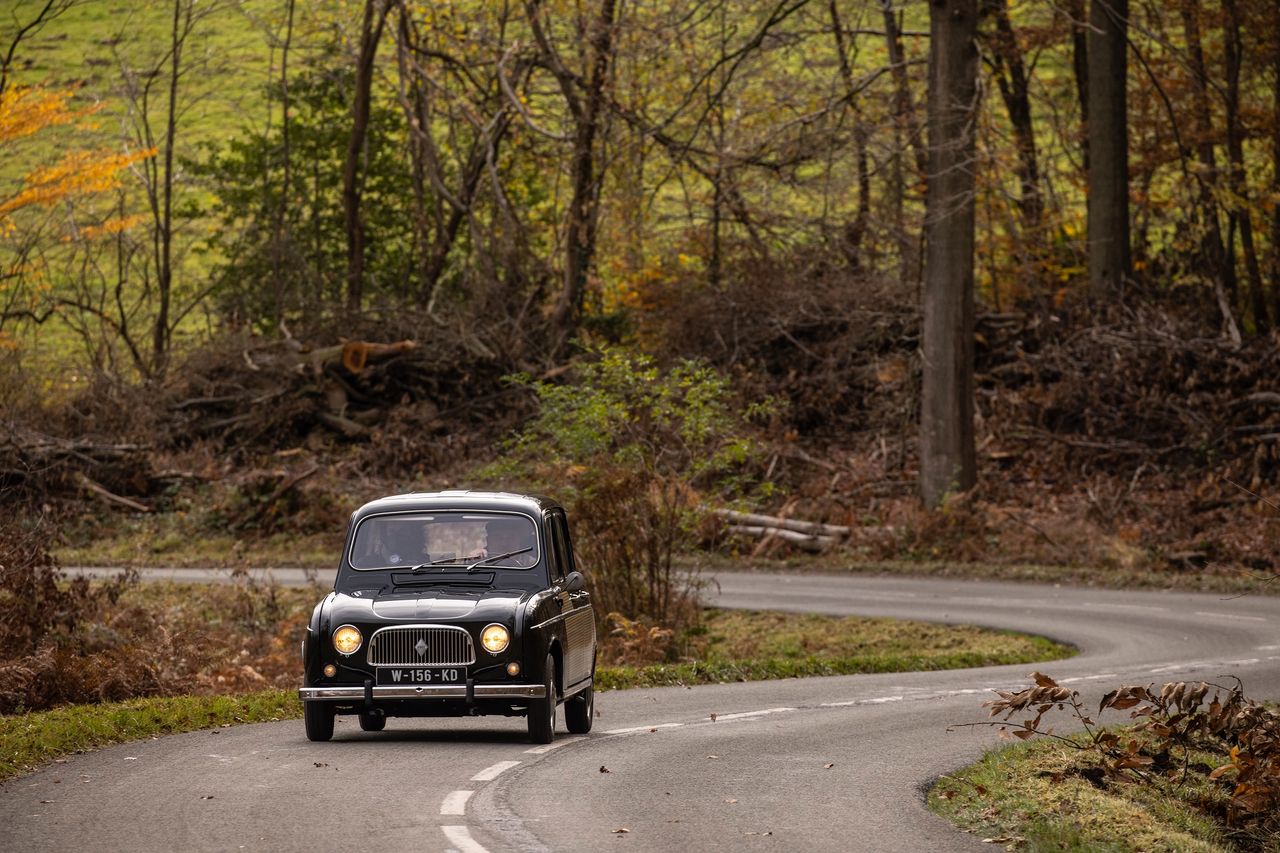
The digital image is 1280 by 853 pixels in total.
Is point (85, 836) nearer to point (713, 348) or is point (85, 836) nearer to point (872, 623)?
point (872, 623)

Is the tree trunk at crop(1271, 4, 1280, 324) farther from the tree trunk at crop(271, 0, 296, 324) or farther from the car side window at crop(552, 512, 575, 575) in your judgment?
the car side window at crop(552, 512, 575, 575)

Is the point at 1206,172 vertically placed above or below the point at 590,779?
above

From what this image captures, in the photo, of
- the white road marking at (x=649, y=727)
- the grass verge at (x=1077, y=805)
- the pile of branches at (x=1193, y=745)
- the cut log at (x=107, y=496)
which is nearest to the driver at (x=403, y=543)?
the white road marking at (x=649, y=727)

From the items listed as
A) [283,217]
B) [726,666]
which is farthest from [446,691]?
[283,217]

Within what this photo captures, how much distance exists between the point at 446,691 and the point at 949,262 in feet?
63.4

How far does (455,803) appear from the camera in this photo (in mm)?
9078

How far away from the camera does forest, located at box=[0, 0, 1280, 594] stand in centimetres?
2936

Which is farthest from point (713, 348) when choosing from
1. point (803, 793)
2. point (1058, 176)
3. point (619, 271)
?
point (803, 793)

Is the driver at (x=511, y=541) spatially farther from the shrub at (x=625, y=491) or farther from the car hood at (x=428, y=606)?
the shrub at (x=625, y=491)

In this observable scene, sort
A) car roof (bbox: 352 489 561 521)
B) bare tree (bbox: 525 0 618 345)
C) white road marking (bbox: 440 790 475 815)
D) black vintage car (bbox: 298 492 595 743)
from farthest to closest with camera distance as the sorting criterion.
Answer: bare tree (bbox: 525 0 618 345), car roof (bbox: 352 489 561 521), black vintage car (bbox: 298 492 595 743), white road marking (bbox: 440 790 475 815)

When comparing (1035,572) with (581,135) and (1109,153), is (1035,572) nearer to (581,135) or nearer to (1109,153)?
(1109,153)

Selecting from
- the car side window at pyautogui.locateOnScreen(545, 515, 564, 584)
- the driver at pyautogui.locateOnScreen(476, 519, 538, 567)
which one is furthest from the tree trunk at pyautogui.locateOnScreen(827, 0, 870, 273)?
the driver at pyautogui.locateOnScreen(476, 519, 538, 567)

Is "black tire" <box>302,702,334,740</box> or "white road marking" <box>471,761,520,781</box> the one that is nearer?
"white road marking" <box>471,761,520,781</box>

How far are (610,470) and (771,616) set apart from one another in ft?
12.4
